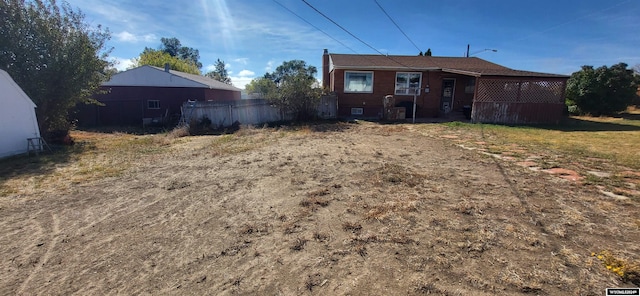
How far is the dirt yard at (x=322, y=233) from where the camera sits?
2.38 metres

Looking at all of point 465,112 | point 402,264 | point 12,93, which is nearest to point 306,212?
point 402,264

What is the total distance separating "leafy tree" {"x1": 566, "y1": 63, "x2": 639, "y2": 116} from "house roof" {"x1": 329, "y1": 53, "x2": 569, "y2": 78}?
5.26 meters

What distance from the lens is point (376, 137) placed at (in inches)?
390

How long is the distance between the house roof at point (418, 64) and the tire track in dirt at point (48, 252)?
13.9 m

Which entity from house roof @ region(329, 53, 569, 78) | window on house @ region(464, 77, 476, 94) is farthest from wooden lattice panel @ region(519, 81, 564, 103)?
window on house @ region(464, 77, 476, 94)

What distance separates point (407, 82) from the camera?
53.8ft

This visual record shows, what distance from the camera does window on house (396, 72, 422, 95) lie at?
16.3 meters

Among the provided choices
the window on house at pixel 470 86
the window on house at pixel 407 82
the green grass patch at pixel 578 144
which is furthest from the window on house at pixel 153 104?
the window on house at pixel 470 86

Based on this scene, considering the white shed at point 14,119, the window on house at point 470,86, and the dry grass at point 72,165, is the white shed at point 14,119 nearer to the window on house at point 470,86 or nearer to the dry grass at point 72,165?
the dry grass at point 72,165

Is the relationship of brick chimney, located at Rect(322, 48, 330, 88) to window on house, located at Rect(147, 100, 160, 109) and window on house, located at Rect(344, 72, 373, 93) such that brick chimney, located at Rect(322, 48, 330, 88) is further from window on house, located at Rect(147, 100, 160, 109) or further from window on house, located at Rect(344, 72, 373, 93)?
window on house, located at Rect(147, 100, 160, 109)

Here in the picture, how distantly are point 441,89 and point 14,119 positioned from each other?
61.3ft

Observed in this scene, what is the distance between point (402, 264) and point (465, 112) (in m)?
15.8

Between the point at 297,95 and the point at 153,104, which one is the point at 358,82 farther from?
the point at 153,104

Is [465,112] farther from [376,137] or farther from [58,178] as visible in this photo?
[58,178]
